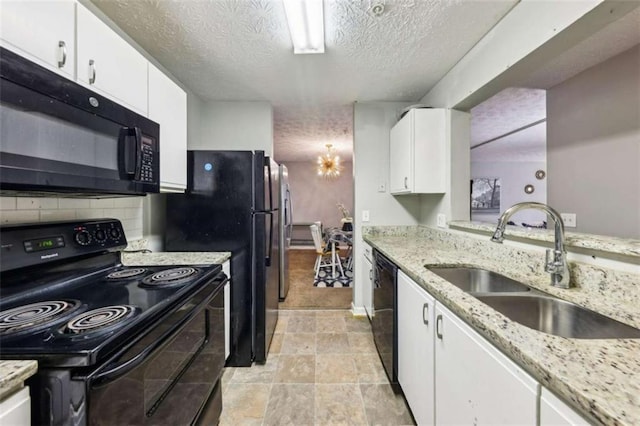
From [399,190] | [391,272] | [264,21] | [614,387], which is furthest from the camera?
[399,190]

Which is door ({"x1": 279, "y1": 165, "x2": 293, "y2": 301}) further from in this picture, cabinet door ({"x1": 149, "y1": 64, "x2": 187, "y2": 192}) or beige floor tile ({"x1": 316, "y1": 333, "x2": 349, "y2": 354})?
cabinet door ({"x1": 149, "y1": 64, "x2": 187, "y2": 192})

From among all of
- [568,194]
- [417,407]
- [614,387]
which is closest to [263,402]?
[417,407]

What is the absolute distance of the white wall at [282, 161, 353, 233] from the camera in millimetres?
7051

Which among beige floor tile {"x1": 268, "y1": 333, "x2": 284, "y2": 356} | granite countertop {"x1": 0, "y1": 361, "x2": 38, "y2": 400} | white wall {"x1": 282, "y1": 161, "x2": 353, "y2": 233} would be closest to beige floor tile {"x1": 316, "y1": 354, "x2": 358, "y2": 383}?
beige floor tile {"x1": 268, "y1": 333, "x2": 284, "y2": 356}

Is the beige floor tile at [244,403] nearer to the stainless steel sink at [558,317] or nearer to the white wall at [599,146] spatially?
the stainless steel sink at [558,317]

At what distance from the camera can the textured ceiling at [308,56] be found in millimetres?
1486

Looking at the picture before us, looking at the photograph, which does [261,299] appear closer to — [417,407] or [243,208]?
[243,208]

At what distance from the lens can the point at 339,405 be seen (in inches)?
63.9

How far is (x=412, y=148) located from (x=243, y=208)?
1.52 meters

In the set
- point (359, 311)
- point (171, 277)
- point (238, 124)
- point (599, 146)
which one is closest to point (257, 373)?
point (171, 277)

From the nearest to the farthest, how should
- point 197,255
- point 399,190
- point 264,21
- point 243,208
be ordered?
point 264,21
point 197,255
point 243,208
point 399,190

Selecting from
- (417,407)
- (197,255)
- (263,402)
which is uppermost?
(197,255)

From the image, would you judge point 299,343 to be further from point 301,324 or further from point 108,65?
point 108,65

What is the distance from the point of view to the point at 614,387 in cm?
52
